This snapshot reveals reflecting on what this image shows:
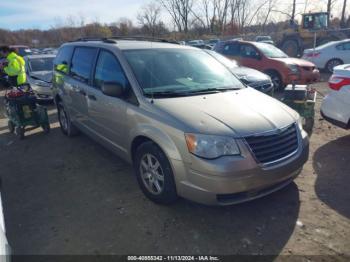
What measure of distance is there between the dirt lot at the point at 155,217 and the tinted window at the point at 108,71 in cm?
139

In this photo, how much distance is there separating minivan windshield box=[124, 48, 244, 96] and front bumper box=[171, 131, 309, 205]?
1061 millimetres

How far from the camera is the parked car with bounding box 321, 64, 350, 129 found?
460cm

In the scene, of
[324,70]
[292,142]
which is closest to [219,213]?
[292,142]

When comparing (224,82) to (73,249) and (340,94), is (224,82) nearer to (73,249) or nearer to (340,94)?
(340,94)

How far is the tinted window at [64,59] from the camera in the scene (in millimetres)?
5422

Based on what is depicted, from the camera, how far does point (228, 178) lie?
2721 millimetres

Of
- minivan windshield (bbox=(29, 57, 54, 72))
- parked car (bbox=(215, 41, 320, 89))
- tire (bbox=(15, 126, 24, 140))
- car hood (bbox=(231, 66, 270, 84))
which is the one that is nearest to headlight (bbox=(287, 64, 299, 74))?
parked car (bbox=(215, 41, 320, 89))

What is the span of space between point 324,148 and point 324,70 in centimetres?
1034

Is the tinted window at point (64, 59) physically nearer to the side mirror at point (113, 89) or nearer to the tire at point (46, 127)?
the tire at point (46, 127)

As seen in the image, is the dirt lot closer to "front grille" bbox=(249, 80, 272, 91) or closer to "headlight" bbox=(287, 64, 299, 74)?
"front grille" bbox=(249, 80, 272, 91)

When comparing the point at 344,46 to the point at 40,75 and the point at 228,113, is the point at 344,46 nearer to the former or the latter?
the point at 228,113

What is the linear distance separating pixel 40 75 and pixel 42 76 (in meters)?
0.14

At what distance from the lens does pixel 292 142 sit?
318cm

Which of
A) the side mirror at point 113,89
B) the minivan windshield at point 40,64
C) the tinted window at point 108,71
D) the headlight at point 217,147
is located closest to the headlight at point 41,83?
the minivan windshield at point 40,64
